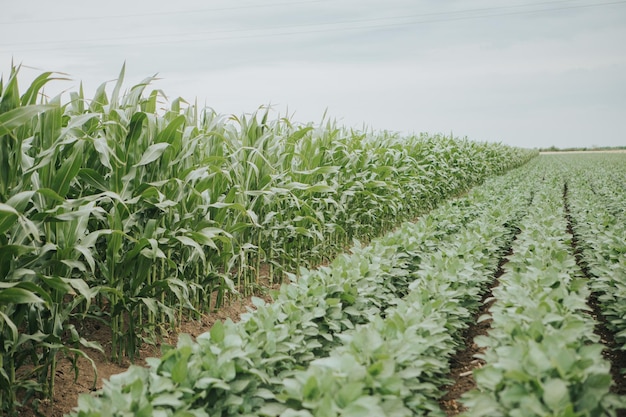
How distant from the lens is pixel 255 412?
2.55m

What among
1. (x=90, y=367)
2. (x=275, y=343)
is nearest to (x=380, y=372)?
(x=275, y=343)

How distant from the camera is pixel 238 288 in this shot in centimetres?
536

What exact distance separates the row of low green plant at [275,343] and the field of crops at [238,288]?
0.04ft

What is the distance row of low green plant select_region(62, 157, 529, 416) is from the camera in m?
2.27

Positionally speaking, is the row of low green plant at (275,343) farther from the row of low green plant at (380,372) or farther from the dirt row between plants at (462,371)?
the dirt row between plants at (462,371)

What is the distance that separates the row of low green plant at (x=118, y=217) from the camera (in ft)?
9.76

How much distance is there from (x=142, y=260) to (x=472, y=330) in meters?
2.94

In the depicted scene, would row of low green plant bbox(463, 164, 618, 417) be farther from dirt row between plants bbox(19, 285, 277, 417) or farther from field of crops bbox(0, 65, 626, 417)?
dirt row between plants bbox(19, 285, 277, 417)

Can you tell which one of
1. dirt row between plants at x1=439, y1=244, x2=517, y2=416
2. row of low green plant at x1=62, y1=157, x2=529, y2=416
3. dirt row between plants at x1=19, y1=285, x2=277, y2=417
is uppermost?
row of low green plant at x1=62, y1=157, x2=529, y2=416

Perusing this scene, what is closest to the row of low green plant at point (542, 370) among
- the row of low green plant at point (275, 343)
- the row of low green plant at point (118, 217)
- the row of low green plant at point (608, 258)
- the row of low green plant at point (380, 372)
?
the row of low green plant at point (380, 372)

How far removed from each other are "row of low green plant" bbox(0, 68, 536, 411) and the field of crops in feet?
0.06

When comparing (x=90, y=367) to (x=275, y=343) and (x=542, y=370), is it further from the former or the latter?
(x=542, y=370)

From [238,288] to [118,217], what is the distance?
206cm

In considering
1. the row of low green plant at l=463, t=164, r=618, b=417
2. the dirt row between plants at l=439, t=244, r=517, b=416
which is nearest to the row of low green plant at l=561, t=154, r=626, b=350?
the dirt row between plants at l=439, t=244, r=517, b=416
